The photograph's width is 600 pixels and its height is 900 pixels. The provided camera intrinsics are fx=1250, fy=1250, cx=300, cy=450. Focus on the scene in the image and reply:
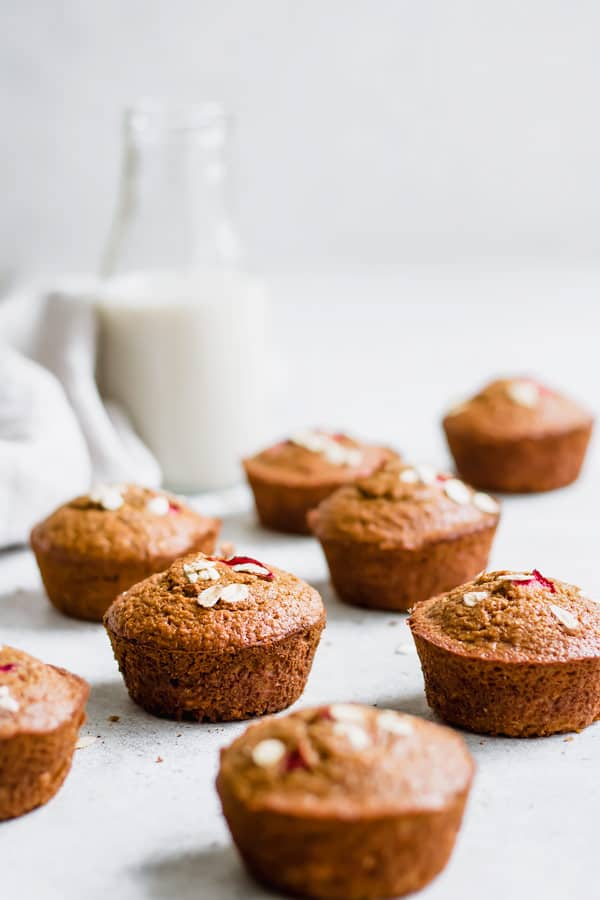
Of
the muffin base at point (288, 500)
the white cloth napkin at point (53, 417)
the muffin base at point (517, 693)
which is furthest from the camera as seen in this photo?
the muffin base at point (288, 500)

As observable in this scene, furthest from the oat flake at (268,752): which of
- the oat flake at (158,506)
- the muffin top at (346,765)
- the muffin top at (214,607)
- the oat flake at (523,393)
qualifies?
the oat flake at (523,393)

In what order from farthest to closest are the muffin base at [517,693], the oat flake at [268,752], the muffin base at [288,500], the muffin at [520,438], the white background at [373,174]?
the white background at [373,174] → the muffin at [520,438] → the muffin base at [288,500] → the muffin base at [517,693] → the oat flake at [268,752]

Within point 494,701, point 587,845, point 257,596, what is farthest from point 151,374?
point 587,845

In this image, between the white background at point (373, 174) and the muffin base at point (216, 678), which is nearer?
the muffin base at point (216, 678)

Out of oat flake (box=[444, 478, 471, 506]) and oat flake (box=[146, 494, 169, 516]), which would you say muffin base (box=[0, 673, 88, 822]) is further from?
oat flake (box=[444, 478, 471, 506])

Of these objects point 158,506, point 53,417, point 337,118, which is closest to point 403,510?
point 158,506

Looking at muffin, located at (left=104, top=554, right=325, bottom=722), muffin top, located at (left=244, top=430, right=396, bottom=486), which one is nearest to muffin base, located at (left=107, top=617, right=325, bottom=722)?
muffin, located at (left=104, top=554, right=325, bottom=722)

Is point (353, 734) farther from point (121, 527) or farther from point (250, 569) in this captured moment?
point (121, 527)

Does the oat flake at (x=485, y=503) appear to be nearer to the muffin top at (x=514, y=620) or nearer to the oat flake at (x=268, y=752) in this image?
the muffin top at (x=514, y=620)
